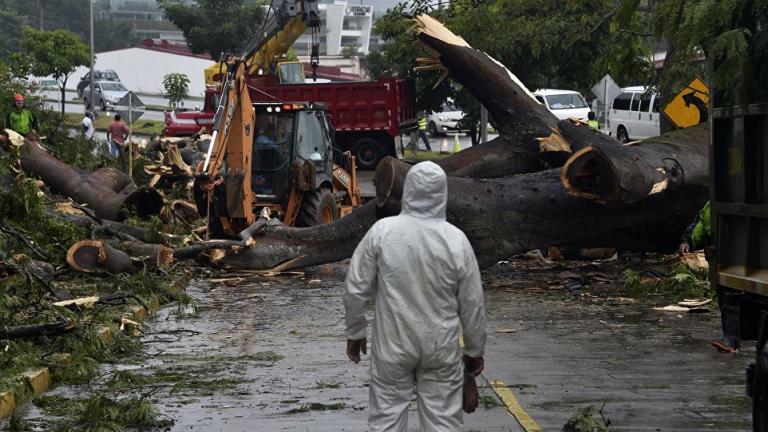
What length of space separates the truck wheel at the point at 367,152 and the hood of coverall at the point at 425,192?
32032 millimetres

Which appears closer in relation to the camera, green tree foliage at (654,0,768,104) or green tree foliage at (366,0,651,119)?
green tree foliage at (654,0,768,104)

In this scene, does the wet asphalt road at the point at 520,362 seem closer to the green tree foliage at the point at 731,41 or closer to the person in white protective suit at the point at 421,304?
the person in white protective suit at the point at 421,304

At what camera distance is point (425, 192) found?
21.9 ft

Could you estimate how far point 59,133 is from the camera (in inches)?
1093

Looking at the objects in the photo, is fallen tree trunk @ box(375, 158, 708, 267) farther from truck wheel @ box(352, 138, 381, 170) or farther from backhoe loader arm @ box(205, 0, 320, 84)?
truck wheel @ box(352, 138, 381, 170)

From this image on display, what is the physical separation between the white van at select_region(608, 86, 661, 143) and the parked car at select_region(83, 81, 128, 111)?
26989 millimetres

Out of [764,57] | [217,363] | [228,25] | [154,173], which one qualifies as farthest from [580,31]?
[228,25]

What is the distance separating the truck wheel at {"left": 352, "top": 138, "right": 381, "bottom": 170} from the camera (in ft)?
128

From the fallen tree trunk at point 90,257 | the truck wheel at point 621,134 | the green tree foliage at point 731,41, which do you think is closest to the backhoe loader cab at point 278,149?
the fallen tree trunk at point 90,257

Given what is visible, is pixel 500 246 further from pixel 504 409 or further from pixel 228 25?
pixel 228 25

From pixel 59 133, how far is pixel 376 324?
22116 millimetres

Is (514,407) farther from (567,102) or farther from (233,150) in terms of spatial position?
(567,102)

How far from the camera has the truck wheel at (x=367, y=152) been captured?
38.9 m

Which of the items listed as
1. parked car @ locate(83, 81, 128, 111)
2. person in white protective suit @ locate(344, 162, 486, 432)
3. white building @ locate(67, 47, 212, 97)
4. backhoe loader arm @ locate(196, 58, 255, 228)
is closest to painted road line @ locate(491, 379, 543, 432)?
person in white protective suit @ locate(344, 162, 486, 432)
